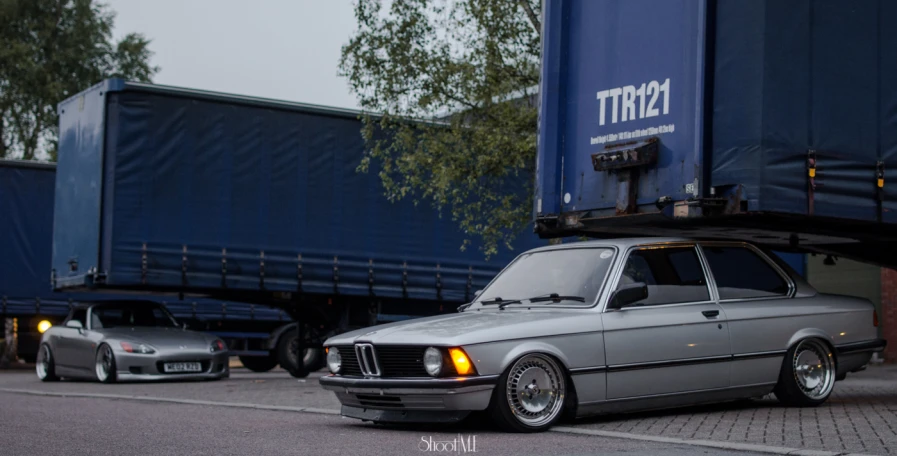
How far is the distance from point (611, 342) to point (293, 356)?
40.6 feet

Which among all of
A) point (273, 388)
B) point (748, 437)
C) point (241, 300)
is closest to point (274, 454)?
point (748, 437)

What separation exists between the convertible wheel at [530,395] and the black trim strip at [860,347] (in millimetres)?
2919

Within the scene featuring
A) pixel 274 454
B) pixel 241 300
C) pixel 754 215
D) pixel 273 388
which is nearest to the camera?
pixel 274 454

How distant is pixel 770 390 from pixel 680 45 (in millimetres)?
2860

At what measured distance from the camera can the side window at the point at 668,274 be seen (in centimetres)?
909

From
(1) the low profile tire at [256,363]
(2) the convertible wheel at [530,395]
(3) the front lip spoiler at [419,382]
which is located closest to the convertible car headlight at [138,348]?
(1) the low profile tire at [256,363]

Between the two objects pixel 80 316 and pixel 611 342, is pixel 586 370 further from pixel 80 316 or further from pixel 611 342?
pixel 80 316

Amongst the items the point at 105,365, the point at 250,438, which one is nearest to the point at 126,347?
the point at 105,365

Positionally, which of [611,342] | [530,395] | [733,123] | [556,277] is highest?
[733,123]

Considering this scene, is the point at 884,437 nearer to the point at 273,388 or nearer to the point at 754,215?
the point at 754,215

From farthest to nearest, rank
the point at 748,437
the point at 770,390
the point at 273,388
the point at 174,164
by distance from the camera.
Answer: the point at 174,164 < the point at 273,388 < the point at 770,390 < the point at 748,437

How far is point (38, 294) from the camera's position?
2366 centimetres

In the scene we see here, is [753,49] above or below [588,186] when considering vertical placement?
above

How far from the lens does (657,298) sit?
29.7 ft
